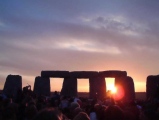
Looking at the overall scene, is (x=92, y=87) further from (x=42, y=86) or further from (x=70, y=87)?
(x=42, y=86)

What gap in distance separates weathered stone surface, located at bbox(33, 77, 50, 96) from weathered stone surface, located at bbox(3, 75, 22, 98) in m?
1.84

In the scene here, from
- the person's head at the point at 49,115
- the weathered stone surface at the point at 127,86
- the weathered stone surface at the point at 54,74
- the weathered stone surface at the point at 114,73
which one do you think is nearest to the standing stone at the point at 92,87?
the weathered stone surface at the point at 114,73

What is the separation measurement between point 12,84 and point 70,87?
633 cm

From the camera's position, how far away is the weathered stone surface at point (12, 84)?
32281 mm

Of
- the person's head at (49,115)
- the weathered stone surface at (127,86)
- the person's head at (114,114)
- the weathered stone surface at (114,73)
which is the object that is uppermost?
the weathered stone surface at (114,73)

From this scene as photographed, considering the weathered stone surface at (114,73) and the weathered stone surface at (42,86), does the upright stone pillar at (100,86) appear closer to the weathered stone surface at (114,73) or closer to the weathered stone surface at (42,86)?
the weathered stone surface at (114,73)

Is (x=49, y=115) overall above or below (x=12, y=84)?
below

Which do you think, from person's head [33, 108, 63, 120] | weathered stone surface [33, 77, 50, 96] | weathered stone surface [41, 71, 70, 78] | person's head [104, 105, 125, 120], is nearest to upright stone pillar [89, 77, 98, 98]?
weathered stone surface [41, 71, 70, 78]

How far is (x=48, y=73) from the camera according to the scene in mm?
34594

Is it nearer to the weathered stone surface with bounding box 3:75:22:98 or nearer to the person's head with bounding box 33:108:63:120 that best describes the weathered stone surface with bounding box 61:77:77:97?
the weathered stone surface with bounding box 3:75:22:98

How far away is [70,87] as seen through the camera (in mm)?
34438

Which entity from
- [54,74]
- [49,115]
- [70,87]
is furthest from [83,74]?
[49,115]

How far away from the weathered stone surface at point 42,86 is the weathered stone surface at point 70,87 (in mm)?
1881

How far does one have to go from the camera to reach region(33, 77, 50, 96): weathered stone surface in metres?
33.5
